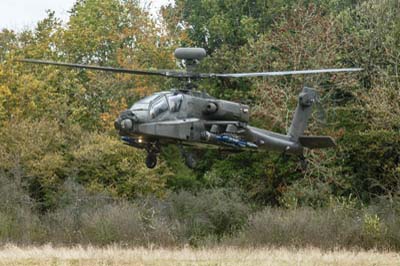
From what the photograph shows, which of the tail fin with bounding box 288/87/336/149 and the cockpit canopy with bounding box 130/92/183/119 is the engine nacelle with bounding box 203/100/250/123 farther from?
the tail fin with bounding box 288/87/336/149

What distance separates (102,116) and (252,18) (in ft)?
35.2

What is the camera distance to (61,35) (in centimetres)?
4934

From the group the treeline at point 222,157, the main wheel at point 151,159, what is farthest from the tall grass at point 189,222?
the main wheel at point 151,159

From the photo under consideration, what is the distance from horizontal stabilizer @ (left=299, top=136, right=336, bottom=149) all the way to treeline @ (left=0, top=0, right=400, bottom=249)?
9002 millimetres

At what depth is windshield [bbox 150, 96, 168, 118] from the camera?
19.2 metres

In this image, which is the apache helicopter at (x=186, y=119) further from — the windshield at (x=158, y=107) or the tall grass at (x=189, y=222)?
the tall grass at (x=189, y=222)

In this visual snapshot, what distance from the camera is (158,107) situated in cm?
1934

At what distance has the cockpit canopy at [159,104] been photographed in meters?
19.2

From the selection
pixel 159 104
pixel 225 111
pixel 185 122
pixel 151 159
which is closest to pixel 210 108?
pixel 225 111

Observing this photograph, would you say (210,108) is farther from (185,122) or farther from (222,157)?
(222,157)

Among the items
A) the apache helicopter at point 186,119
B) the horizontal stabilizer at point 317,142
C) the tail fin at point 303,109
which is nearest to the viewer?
the apache helicopter at point 186,119

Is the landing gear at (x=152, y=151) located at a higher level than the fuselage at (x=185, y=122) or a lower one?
lower

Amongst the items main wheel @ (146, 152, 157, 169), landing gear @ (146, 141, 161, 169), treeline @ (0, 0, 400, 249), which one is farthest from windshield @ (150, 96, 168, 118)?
treeline @ (0, 0, 400, 249)

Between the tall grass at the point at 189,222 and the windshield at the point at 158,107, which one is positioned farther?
the tall grass at the point at 189,222
